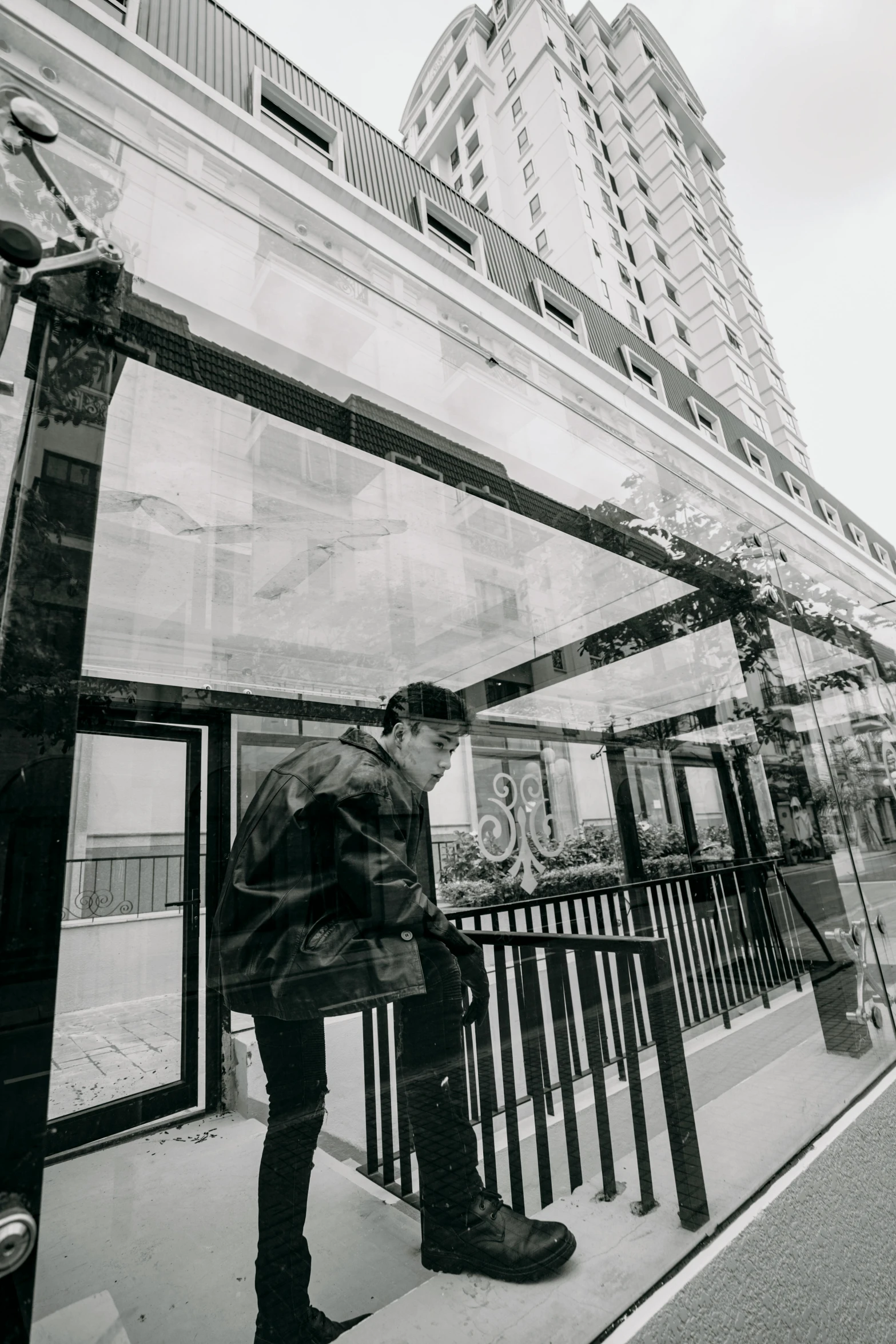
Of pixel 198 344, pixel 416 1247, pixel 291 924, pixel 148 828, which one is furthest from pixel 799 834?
pixel 198 344

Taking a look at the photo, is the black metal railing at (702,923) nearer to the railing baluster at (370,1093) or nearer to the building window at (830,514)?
the railing baluster at (370,1093)

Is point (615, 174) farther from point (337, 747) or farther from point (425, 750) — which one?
point (337, 747)

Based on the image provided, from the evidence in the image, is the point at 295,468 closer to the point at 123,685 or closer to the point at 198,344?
the point at 198,344

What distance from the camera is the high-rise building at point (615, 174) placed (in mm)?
15883

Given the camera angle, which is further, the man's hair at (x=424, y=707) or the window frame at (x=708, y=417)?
the window frame at (x=708, y=417)

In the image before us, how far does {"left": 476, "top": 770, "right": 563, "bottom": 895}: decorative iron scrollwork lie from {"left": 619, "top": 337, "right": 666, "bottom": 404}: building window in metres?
3.72

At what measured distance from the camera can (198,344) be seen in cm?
121

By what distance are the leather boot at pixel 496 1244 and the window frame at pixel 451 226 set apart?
4248 mm

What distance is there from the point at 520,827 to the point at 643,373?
4.82 meters

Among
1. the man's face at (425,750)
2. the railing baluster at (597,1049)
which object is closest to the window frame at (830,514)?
the railing baluster at (597,1049)

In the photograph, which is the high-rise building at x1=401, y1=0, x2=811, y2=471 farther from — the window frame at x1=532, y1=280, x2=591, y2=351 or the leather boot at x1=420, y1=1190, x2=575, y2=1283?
the leather boot at x1=420, y1=1190, x2=575, y2=1283

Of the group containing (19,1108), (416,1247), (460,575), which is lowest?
Answer: (416,1247)

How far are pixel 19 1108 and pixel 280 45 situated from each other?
5.18 meters

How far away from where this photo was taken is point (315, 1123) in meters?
0.93
